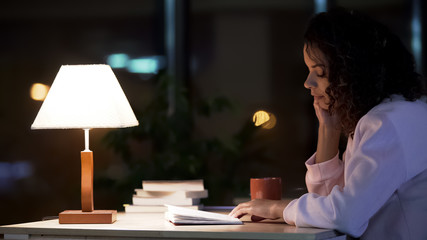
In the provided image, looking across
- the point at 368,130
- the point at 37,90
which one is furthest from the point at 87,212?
the point at 37,90

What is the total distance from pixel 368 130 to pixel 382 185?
0.16m

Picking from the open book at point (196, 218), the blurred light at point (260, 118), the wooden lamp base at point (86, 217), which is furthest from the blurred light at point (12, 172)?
the open book at point (196, 218)

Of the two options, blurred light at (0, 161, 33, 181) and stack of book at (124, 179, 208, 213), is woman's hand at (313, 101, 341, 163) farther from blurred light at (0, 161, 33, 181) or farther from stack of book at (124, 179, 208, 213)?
blurred light at (0, 161, 33, 181)

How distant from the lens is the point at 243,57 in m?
3.80

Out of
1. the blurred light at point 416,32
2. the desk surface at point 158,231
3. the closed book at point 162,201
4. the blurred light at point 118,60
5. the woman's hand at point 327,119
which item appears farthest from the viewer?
the blurred light at point 118,60

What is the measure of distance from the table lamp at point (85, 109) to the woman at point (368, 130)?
1.61 ft

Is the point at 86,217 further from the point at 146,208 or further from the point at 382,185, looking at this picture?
the point at 382,185

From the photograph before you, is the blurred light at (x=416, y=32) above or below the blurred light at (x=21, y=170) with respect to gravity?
above

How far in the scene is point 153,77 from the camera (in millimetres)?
3809

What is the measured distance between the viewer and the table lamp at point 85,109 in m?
1.96

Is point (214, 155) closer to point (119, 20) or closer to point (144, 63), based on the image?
point (144, 63)

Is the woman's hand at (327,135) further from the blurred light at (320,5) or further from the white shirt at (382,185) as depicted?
the blurred light at (320,5)

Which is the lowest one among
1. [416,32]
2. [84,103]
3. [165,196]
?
[165,196]

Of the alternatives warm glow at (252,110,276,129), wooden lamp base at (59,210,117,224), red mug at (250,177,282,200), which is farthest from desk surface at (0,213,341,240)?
warm glow at (252,110,276,129)
